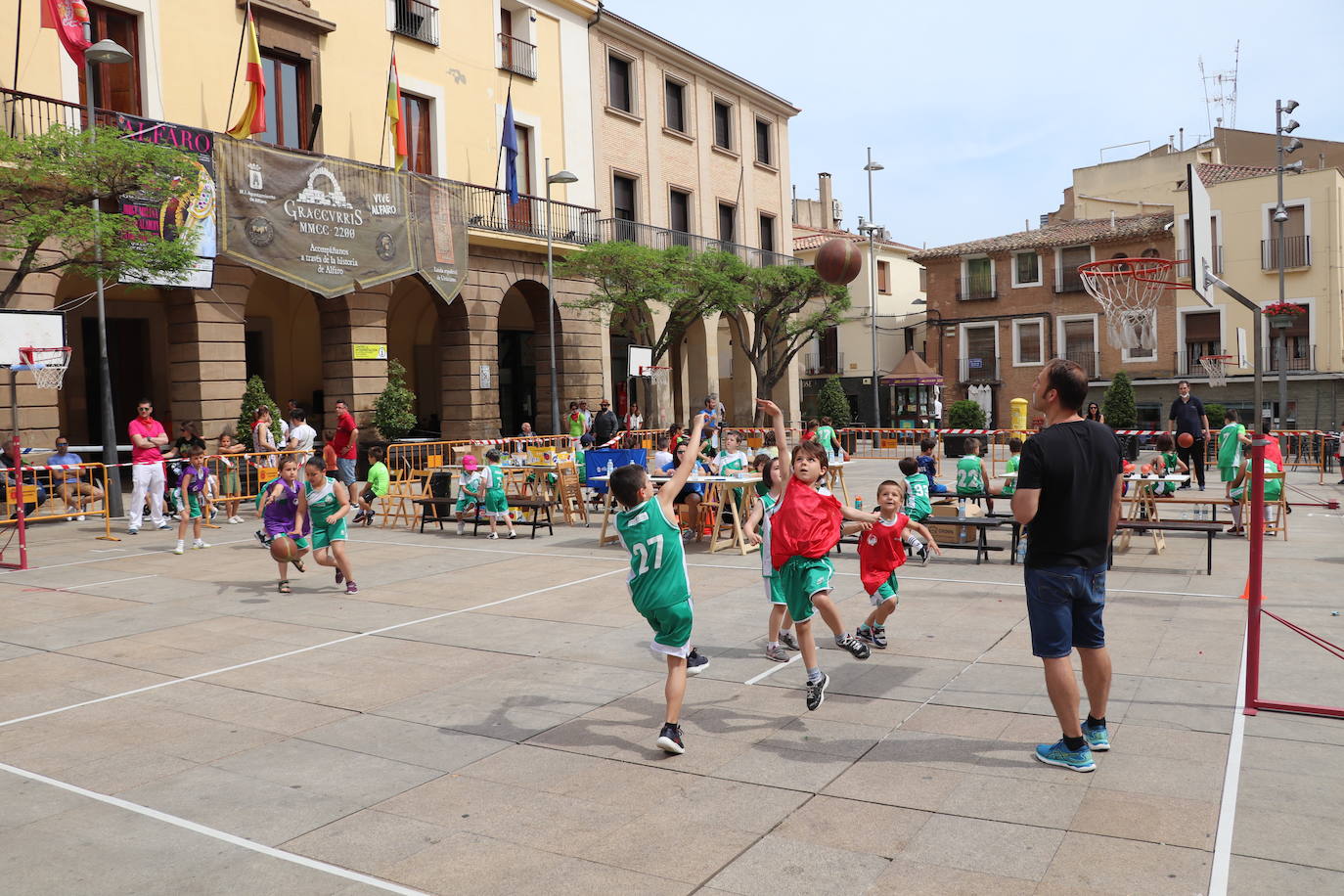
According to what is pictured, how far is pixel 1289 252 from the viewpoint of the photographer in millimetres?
38438

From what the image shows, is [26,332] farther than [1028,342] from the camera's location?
No

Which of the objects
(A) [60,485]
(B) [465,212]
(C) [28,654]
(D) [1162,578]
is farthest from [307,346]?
(D) [1162,578]

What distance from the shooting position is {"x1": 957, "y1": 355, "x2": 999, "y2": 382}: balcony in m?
45.5

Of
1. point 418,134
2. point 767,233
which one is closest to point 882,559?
point 418,134

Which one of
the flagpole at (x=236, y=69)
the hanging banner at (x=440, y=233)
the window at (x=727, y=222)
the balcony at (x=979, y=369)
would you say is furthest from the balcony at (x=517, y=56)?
the balcony at (x=979, y=369)

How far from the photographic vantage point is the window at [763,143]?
3803 centimetres

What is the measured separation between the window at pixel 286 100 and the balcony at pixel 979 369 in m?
31.7

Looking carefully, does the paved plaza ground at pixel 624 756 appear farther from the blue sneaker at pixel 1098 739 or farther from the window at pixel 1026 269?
the window at pixel 1026 269

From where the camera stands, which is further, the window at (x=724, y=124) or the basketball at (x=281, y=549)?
the window at (x=724, y=124)

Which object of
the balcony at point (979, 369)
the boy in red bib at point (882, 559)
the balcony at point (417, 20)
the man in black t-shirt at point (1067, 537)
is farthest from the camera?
the balcony at point (979, 369)

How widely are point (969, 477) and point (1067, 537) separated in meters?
7.48

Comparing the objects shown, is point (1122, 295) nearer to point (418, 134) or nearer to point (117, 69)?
point (418, 134)

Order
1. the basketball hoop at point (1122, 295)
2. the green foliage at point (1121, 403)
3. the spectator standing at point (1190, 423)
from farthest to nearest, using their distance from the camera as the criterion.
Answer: the green foliage at point (1121, 403)
the basketball hoop at point (1122, 295)
the spectator standing at point (1190, 423)

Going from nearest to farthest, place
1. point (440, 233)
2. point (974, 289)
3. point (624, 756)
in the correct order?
point (624, 756) → point (440, 233) → point (974, 289)
